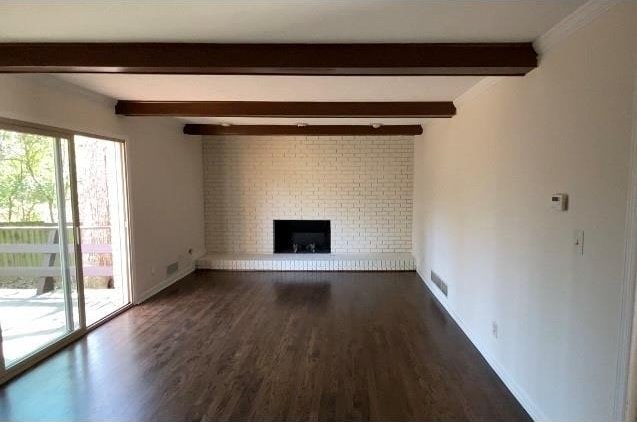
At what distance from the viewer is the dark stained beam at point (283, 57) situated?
2.30 metres

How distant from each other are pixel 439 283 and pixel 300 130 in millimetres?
2950

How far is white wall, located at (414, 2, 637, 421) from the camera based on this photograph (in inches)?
64.2

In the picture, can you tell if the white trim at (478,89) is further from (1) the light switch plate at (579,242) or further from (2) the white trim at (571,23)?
(1) the light switch plate at (579,242)

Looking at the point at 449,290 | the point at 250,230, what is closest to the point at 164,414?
the point at 449,290

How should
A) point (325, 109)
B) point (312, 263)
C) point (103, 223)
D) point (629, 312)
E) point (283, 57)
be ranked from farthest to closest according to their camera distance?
point (312, 263) → point (103, 223) → point (325, 109) → point (283, 57) → point (629, 312)

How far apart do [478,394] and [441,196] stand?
249 centimetres

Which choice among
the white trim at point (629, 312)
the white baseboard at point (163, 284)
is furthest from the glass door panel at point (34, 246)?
the white trim at point (629, 312)

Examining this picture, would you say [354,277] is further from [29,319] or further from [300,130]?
[29,319]

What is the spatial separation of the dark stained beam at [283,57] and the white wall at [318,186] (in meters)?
4.15

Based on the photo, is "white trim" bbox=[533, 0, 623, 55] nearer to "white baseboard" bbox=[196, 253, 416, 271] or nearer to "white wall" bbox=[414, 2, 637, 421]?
"white wall" bbox=[414, 2, 637, 421]

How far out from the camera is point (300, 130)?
224 inches

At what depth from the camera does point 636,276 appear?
4.94 ft

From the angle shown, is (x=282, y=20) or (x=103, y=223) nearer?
(x=282, y=20)

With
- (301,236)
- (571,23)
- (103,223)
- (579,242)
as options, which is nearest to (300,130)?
(301,236)
